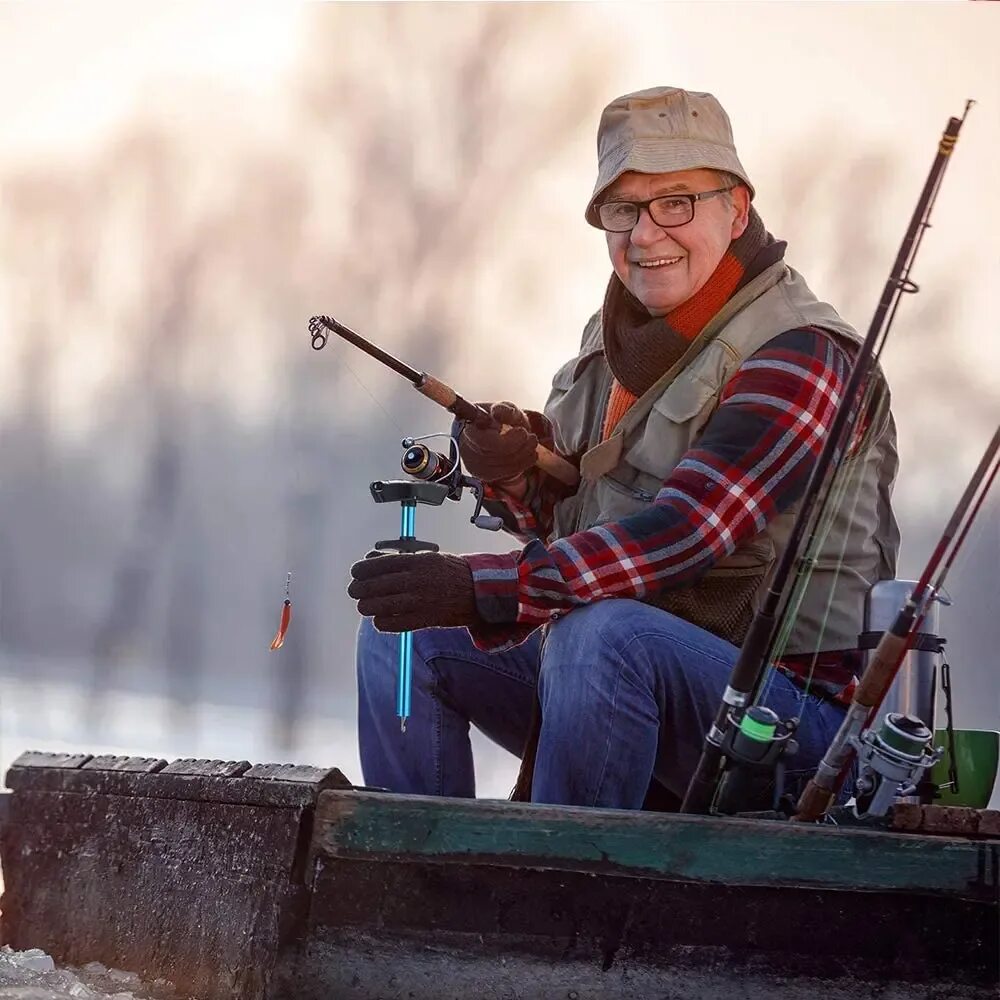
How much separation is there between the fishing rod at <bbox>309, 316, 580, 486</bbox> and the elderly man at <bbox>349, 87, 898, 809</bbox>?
0.11 ft

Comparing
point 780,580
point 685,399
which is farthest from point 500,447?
point 780,580

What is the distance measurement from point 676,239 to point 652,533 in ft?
1.95

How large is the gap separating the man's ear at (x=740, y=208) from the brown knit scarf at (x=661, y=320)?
0.01 metres

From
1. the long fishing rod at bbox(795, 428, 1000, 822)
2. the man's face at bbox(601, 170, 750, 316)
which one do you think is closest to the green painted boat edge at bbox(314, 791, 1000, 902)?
the long fishing rod at bbox(795, 428, 1000, 822)

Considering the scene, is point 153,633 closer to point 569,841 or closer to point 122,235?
point 122,235

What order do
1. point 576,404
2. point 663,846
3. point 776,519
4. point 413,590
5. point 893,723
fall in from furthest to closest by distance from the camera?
point 576,404
point 776,519
point 413,590
point 893,723
point 663,846

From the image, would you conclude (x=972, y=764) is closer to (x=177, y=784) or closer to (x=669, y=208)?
(x=669, y=208)

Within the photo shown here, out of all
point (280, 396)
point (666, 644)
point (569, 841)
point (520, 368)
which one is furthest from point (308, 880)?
point (280, 396)

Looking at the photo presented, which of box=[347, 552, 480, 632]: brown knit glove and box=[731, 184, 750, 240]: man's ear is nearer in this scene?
box=[347, 552, 480, 632]: brown knit glove

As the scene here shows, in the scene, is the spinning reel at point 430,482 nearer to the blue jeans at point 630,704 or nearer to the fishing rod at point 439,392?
the fishing rod at point 439,392

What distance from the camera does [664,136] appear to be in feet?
8.07

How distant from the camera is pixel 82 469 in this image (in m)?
8.12

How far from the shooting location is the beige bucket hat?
2.44 metres

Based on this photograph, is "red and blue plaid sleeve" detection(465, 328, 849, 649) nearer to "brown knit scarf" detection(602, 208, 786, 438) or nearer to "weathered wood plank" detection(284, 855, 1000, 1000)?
"brown knit scarf" detection(602, 208, 786, 438)
